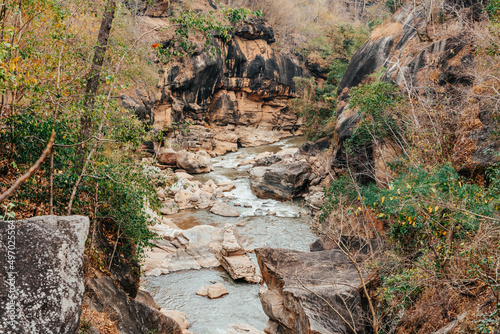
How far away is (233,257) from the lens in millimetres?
12812

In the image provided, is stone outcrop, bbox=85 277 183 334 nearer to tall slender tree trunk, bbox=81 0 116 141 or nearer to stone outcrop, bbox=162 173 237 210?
tall slender tree trunk, bbox=81 0 116 141

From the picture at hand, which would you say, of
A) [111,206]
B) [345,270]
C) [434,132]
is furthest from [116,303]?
[434,132]

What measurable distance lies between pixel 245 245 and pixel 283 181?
23.7ft

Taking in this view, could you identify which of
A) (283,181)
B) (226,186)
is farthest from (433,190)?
(226,186)

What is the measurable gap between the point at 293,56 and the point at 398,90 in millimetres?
31403

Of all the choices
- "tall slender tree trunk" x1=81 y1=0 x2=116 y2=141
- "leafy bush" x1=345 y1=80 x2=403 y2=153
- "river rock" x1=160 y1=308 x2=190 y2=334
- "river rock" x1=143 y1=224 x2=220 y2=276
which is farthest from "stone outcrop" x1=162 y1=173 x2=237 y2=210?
"tall slender tree trunk" x1=81 y1=0 x2=116 y2=141

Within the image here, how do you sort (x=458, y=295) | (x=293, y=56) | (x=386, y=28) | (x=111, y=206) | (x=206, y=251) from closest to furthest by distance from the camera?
(x=458, y=295)
(x=111, y=206)
(x=206, y=251)
(x=386, y=28)
(x=293, y=56)

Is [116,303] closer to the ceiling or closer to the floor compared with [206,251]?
closer to the ceiling

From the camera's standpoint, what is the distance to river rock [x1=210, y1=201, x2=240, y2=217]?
18.5m

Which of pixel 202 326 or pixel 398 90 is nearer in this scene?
pixel 202 326

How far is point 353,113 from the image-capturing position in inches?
610

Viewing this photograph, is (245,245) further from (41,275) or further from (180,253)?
(41,275)

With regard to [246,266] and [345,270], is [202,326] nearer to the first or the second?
[246,266]

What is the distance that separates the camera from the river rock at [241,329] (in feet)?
28.4
